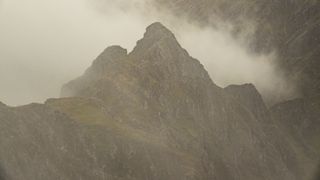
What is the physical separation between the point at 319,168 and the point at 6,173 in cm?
12151

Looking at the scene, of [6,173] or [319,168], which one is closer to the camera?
[319,168]

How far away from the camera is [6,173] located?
197625 millimetres

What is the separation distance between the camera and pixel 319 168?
90500mm

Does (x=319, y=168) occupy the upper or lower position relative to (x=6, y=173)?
lower
